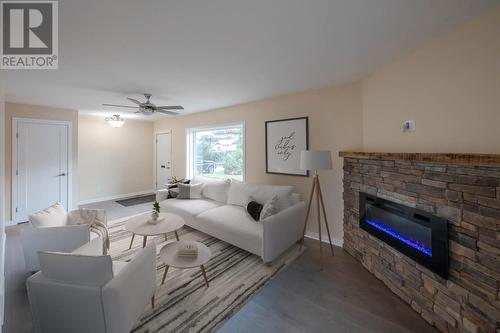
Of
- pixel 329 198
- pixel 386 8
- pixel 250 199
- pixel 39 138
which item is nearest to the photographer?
pixel 386 8

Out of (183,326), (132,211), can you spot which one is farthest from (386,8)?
(132,211)

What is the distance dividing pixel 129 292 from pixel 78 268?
0.37 m

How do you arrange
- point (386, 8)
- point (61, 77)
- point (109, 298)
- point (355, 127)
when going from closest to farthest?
point (109, 298) < point (386, 8) < point (61, 77) < point (355, 127)

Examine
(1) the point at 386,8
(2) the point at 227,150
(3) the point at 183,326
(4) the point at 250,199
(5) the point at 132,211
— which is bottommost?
(3) the point at 183,326

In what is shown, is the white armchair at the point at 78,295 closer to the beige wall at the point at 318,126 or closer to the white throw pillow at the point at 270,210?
the white throw pillow at the point at 270,210

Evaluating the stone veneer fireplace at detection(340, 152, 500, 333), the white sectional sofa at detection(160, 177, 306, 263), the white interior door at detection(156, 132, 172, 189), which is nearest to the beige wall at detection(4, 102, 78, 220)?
the white interior door at detection(156, 132, 172, 189)

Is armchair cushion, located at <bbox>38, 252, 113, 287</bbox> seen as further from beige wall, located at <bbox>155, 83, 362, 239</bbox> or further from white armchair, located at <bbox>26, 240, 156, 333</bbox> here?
beige wall, located at <bbox>155, 83, 362, 239</bbox>

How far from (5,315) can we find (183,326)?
1.61m

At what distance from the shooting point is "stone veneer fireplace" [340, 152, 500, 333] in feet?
4.52

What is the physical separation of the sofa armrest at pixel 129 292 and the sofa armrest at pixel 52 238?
1159 millimetres

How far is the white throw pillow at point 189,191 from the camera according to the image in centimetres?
419

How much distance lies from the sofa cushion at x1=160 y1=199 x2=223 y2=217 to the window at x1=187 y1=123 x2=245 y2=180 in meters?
0.94

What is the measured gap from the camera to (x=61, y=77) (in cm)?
266

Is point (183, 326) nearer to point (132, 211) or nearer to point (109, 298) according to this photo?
point (109, 298)
